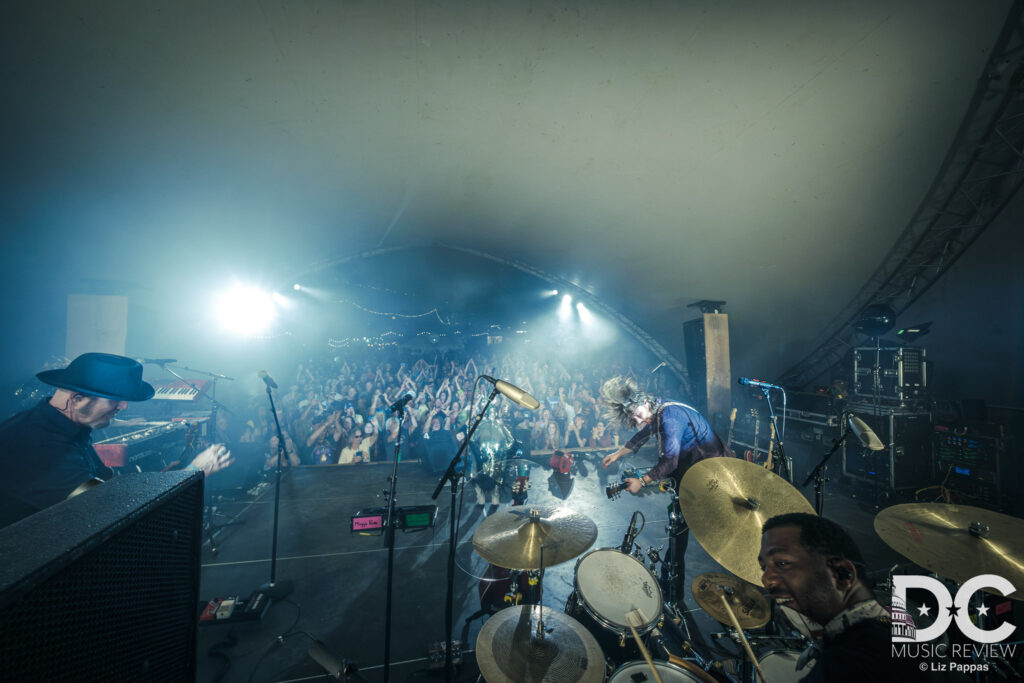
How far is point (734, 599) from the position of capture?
2.43 m

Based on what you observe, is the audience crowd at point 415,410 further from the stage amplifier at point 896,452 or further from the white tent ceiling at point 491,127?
the stage amplifier at point 896,452

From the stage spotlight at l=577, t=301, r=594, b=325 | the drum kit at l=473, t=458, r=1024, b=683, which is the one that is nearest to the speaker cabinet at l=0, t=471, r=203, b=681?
the drum kit at l=473, t=458, r=1024, b=683

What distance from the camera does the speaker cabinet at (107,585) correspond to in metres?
0.60

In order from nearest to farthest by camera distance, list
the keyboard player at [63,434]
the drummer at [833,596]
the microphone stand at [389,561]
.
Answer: the drummer at [833,596] → the keyboard player at [63,434] → the microphone stand at [389,561]

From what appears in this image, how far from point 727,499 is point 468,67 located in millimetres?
4607

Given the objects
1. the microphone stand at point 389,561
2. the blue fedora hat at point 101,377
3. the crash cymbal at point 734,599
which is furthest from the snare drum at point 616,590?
the blue fedora hat at point 101,377

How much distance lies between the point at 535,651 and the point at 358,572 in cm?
266

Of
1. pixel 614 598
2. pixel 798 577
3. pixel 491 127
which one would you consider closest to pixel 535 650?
pixel 614 598

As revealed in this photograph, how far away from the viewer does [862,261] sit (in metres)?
6.25

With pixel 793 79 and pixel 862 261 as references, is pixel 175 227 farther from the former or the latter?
pixel 862 261

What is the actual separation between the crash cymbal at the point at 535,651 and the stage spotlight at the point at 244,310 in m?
8.72

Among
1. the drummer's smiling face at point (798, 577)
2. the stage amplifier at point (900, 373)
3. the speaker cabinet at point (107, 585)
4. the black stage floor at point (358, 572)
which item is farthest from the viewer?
the stage amplifier at point (900, 373)

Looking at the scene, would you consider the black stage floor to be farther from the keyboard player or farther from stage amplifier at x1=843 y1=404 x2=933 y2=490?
the keyboard player

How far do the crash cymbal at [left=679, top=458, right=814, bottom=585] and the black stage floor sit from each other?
125 mm
